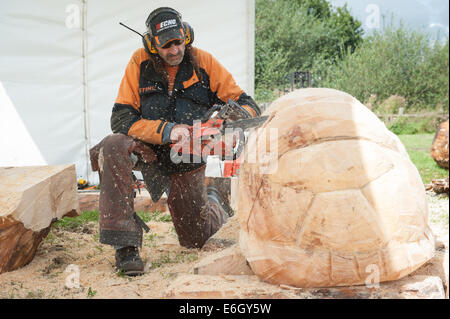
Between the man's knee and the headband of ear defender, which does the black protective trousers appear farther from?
the headband of ear defender

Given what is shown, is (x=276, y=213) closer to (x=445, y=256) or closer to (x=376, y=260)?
(x=376, y=260)

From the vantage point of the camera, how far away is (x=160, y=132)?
2480 mm

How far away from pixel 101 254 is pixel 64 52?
3308 millimetres

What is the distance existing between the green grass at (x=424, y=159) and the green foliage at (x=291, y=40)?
11.1 m

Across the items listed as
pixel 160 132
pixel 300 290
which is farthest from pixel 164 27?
pixel 300 290

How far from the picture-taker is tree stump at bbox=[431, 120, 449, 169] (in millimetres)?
5203

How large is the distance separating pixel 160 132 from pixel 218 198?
1.36 meters

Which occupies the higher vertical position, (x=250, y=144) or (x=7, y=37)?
(x=7, y=37)

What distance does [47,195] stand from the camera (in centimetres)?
258

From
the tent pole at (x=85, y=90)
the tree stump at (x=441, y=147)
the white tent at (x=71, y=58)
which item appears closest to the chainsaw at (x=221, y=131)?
the white tent at (x=71, y=58)

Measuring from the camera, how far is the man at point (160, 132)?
2.29 m

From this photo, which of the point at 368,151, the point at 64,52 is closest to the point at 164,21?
the point at 368,151

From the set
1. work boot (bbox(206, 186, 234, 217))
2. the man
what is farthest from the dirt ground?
work boot (bbox(206, 186, 234, 217))

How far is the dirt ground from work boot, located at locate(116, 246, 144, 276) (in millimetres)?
43
